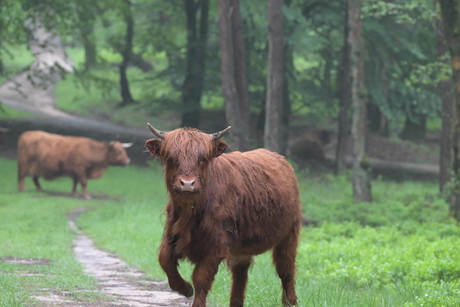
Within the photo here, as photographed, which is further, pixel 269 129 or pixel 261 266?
pixel 269 129

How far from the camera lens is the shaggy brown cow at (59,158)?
987 inches

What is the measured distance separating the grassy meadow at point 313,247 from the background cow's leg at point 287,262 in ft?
0.56

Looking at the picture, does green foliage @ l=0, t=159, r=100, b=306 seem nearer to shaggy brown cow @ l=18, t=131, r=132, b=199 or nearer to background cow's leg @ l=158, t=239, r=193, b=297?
shaggy brown cow @ l=18, t=131, r=132, b=199

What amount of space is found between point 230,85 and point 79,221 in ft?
22.0

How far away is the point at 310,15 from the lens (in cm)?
3125

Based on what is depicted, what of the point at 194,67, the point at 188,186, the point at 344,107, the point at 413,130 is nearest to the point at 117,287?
the point at 188,186

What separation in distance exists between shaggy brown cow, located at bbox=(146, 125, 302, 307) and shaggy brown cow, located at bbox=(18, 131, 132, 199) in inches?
703

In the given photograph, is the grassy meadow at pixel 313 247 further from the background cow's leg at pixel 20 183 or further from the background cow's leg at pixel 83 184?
the background cow's leg at pixel 83 184

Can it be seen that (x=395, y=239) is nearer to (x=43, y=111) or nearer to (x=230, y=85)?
(x=230, y=85)

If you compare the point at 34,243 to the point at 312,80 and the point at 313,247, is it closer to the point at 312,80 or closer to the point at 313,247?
Answer: the point at 313,247

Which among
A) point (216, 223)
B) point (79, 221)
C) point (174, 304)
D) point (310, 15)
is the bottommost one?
point (79, 221)

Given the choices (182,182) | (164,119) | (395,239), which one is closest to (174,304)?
(182,182)

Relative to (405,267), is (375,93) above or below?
above

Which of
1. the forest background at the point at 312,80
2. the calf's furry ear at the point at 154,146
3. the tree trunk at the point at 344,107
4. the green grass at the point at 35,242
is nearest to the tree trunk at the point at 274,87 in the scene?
the forest background at the point at 312,80
